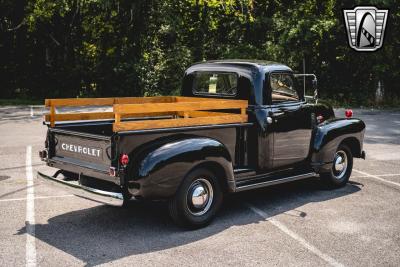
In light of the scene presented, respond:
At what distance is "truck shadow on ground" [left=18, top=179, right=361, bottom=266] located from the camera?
4.84 metres

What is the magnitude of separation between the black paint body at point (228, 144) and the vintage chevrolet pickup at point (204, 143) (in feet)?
0.04

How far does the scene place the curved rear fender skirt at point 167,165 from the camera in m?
4.94

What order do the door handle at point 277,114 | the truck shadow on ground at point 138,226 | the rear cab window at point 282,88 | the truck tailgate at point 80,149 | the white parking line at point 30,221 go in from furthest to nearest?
the rear cab window at point 282,88
the door handle at point 277,114
the truck tailgate at point 80,149
the truck shadow on ground at point 138,226
the white parking line at point 30,221

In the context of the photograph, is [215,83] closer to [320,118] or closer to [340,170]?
[320,118]

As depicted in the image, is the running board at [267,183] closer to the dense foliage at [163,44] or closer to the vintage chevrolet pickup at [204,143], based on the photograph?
the vintage chevrolet pickup at [204,143]

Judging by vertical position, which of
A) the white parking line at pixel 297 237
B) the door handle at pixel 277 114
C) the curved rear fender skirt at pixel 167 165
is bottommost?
the white parking line at pixel 297 237

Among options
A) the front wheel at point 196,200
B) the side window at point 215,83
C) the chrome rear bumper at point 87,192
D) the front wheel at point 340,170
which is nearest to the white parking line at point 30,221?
the chrome rear bumper at point 87,192

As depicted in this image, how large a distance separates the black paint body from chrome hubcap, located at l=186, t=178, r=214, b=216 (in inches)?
7.8

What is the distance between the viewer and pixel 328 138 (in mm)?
7066

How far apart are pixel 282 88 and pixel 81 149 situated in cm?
288

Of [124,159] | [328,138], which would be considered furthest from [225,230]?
[328,138]

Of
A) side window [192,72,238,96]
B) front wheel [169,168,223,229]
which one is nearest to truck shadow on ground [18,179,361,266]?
front wheel [169,168,223,229]

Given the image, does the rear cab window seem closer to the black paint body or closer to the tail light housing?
the black paint body

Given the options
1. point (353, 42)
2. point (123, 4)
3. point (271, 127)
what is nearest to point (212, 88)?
point (271, 127)
